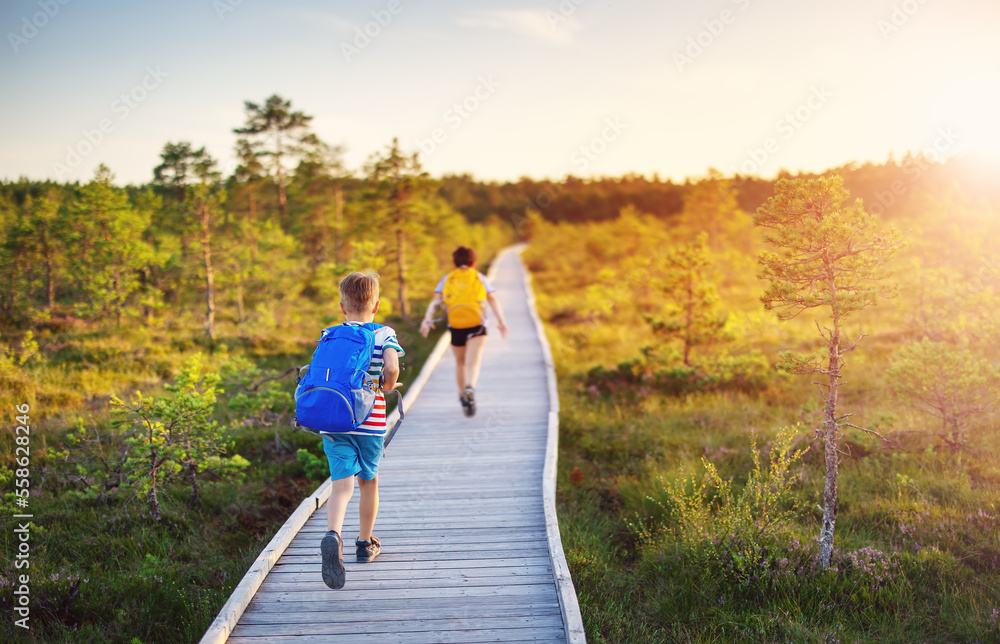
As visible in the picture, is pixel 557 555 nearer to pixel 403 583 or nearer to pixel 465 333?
pixel 403 583

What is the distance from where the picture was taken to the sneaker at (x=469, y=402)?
6.80 metres

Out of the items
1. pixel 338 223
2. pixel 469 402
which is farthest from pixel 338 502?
pixel 338 223

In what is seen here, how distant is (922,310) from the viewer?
10.9m

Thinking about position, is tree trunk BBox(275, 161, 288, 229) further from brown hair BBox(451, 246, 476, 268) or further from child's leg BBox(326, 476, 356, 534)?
child's leg BBox(326, 476, 356, 534)

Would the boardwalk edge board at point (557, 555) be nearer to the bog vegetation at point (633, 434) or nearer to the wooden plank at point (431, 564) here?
the wooden plank at point (431, 564)

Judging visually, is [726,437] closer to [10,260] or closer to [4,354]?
[4,354]

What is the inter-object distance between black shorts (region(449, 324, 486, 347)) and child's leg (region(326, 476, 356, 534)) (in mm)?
3197

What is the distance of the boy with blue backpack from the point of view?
10.4 ft

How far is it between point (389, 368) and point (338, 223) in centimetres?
2229

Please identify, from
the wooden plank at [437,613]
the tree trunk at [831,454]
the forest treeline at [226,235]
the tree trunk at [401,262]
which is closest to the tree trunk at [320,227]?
the forest treeline at [226,235]

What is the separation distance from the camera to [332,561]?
329 cm

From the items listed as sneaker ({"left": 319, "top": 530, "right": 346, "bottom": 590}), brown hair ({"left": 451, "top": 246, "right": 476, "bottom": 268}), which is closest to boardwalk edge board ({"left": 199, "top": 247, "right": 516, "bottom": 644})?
sneaker ({"left": 319, "top": 530, "right": 346, "bottom": 590})

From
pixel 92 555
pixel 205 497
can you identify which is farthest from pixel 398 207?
pixel 92 555

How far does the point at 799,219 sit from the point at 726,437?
3.70 m
